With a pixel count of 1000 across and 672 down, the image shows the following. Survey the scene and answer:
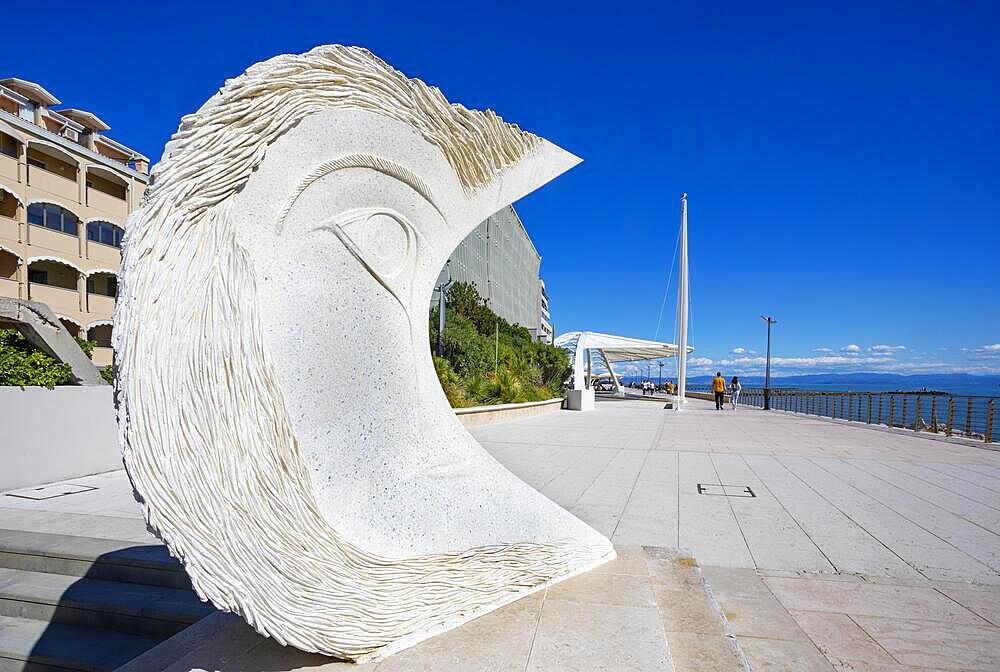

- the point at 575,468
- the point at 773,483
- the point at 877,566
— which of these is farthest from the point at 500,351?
the point at 877,566

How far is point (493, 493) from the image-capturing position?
3.77 meters

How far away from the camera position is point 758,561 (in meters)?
4.86

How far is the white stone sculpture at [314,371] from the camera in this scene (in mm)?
2396

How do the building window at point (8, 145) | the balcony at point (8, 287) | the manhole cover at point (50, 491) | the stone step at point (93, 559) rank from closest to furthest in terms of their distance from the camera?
the stone step at point (93, 559), the manhole cover at point (50, 491), the balcony at point (8, 287), the building window at point (8, 145)

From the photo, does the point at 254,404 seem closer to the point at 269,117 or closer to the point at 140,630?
the point at 269,117

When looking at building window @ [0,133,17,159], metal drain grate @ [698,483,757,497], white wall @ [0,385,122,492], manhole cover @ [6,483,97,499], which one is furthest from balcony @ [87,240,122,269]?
metal drain grate @ [698,483,757,497]

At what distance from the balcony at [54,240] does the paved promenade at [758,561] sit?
2119 centimetres

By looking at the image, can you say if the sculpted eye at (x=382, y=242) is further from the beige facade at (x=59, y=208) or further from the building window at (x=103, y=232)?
the building window at (x=103, y=232)

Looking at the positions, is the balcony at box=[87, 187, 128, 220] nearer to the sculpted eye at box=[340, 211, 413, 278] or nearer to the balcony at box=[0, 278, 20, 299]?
the balcony at box=[0, 278, 20, 299]

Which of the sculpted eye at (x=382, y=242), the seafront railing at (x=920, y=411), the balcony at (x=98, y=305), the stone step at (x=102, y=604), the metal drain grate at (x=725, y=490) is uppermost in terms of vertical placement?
the balcony at (x=98, y=305)

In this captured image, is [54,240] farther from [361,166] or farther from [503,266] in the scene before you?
[361,166]

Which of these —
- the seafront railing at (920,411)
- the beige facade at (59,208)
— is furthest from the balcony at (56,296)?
the seafront railing at (920,411)

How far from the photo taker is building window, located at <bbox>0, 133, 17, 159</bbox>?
898 inches

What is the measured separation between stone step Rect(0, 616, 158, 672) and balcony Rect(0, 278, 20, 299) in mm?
23752
